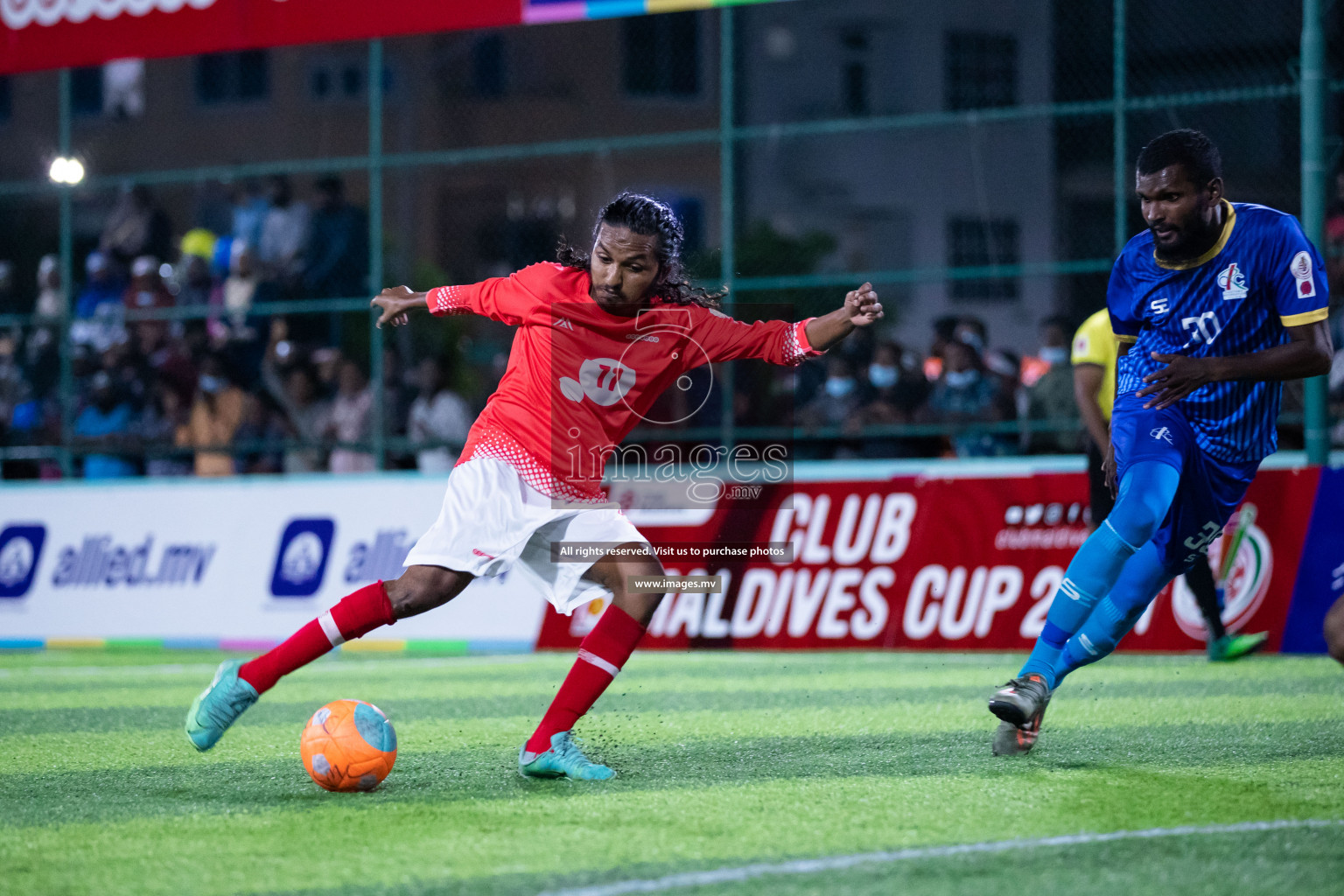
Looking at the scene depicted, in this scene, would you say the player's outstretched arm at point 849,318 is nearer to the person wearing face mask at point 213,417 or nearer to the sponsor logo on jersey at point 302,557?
the sponsor logo on jersey at point 302,557

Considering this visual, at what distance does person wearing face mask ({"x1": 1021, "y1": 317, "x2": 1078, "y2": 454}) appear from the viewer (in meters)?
11.5

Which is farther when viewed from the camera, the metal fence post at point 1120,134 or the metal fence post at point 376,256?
the metal fence post at point 376,256

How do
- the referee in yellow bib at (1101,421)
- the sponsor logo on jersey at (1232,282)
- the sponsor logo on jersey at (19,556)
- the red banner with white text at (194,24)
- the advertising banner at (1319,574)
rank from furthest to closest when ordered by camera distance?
the sponsor logo on jersey at (19,556)
the red banner with white text at (194,24)
the advertising banner at (1319,574)
the referee in yellow bib at (1101,421)
the sponsor logo on jersey at (1232,282)

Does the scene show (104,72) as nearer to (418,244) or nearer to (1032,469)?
(418,244)

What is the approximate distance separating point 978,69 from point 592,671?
1172 inches

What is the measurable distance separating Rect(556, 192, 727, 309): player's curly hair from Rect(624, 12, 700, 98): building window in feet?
96.0

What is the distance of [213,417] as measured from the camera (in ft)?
46.1

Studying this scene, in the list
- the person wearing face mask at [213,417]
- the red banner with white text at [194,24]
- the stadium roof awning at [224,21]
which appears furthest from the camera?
the person wearing face mask at [213,417]

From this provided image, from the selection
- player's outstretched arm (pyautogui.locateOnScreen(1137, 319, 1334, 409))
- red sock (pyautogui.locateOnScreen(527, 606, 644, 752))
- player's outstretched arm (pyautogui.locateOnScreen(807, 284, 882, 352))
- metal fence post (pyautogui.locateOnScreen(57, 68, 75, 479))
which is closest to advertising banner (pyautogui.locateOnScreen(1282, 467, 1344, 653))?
player's outstretched arm (pyautogui.locateOnScreen(1137, 319, 1334, 409))

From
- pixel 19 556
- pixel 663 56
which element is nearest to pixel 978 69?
pixel 663 56

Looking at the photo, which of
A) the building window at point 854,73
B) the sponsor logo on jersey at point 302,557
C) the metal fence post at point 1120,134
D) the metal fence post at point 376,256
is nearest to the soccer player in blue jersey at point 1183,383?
the metal fence post at point 1120,134

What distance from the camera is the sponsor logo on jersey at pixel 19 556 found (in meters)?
12.7

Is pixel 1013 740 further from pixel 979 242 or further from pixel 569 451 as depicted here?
pixel 979 242

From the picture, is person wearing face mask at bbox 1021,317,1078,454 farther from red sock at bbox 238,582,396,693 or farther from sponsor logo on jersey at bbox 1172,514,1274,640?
red sock at bbox 238,582,396,693
